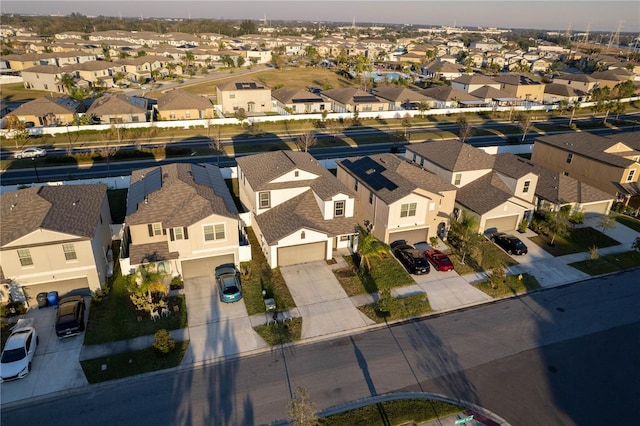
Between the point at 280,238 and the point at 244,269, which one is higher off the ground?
the point at 280,238

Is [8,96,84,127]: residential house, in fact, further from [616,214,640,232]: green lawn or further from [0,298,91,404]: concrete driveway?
[616,214,640,232]: green lawn

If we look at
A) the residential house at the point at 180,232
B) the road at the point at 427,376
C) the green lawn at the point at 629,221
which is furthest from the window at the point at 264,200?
the green lawn at the point at 629,221

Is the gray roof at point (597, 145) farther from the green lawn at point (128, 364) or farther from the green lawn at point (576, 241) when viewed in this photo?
the green lawn at point (128, 364)

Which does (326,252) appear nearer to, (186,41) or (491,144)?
(491,144)

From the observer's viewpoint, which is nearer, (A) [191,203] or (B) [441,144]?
(A) [191,203]

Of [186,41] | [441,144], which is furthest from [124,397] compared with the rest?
[186,41]

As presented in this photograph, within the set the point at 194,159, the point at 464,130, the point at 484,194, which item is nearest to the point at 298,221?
the point at 484,194

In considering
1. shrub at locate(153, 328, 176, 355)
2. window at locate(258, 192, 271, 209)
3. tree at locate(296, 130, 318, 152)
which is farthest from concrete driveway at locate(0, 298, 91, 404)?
tree at locate(296, 130, 318, 152)
